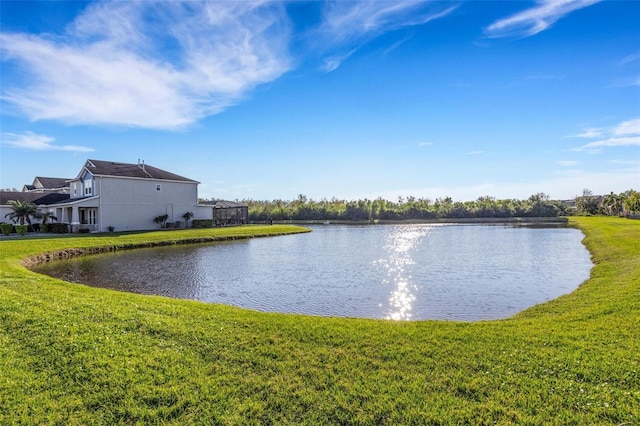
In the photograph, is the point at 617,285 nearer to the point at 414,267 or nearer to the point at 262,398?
the point at 414,267

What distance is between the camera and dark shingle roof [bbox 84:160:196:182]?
32.2 metres

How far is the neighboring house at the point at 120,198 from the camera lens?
31.1 m

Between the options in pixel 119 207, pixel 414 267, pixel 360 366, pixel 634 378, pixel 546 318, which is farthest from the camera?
pixel 119 207

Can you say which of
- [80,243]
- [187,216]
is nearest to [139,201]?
[187,216]

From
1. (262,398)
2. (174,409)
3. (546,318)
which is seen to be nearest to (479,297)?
(546,318)

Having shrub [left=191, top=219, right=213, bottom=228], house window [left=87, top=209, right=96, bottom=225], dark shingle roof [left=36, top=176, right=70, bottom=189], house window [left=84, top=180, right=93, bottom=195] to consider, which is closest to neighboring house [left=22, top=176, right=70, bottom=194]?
dark shingle roof [left=36, top=176, right=70, bottom=189]

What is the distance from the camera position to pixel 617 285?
9.83m

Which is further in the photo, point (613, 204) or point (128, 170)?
point (613, 204)

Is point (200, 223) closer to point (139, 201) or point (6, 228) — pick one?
point (139, 201)

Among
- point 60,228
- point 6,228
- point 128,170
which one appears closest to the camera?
point 6,228

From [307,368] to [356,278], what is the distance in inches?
341

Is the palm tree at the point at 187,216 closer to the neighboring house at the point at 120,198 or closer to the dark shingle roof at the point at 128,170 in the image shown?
the neighboring house at the point at 120,198

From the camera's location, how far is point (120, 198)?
1280 inches

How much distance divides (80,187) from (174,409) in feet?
118
